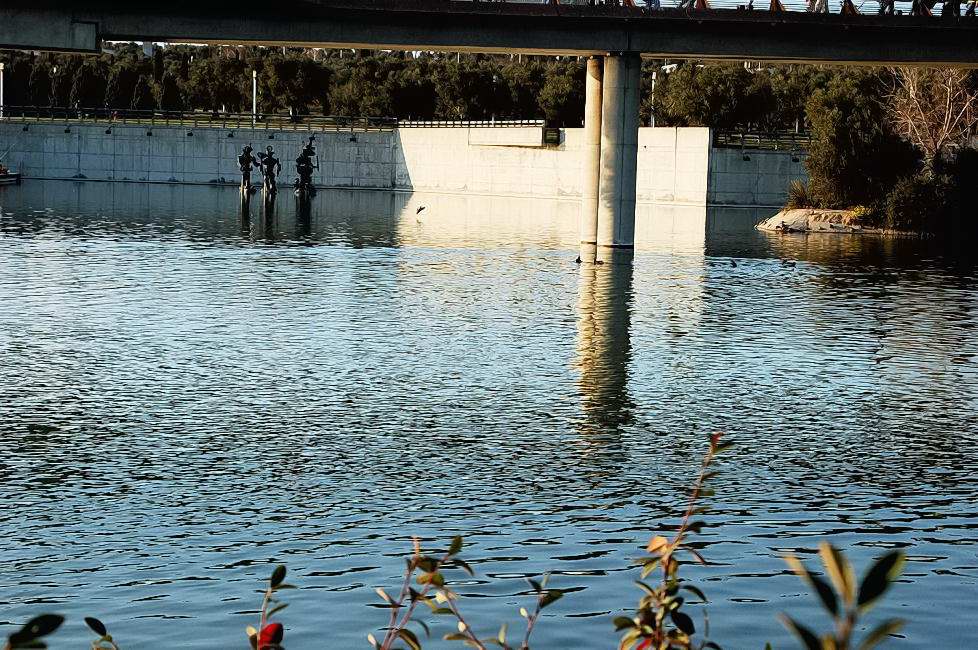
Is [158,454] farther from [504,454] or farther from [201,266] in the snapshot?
[201,266]

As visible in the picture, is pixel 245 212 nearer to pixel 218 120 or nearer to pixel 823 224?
pixel 823 224

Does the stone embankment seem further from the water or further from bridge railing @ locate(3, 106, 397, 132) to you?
bridge railing @ locate(3, 106, 397, 132)

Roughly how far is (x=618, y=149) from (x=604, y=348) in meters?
20.9

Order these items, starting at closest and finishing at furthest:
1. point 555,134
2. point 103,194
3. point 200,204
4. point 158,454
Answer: point 158,454, point 200,204, point 103,194, point 555,134

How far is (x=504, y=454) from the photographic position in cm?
1628

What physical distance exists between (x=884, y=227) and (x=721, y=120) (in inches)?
1077

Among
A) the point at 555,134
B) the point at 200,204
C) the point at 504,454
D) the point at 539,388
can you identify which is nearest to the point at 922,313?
the point at 539,388

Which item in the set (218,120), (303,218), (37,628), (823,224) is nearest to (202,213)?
(303,218)

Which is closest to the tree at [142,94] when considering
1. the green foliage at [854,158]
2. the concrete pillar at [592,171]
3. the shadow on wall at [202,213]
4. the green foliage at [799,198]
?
the shadow on wall at [202,213]

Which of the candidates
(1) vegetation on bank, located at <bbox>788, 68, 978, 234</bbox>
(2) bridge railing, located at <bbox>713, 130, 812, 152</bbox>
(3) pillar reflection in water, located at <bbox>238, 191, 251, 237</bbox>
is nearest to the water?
(3) pillar reflection in water, located at <bbox>238, 191, 251, 237</bbox>

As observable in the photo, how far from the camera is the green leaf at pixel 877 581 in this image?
2.66 meters

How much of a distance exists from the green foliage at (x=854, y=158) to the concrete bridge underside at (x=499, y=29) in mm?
13125

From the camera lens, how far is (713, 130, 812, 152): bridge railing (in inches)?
3027

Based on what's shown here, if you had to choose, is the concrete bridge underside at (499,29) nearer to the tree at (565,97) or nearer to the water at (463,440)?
the water at (463,440)
